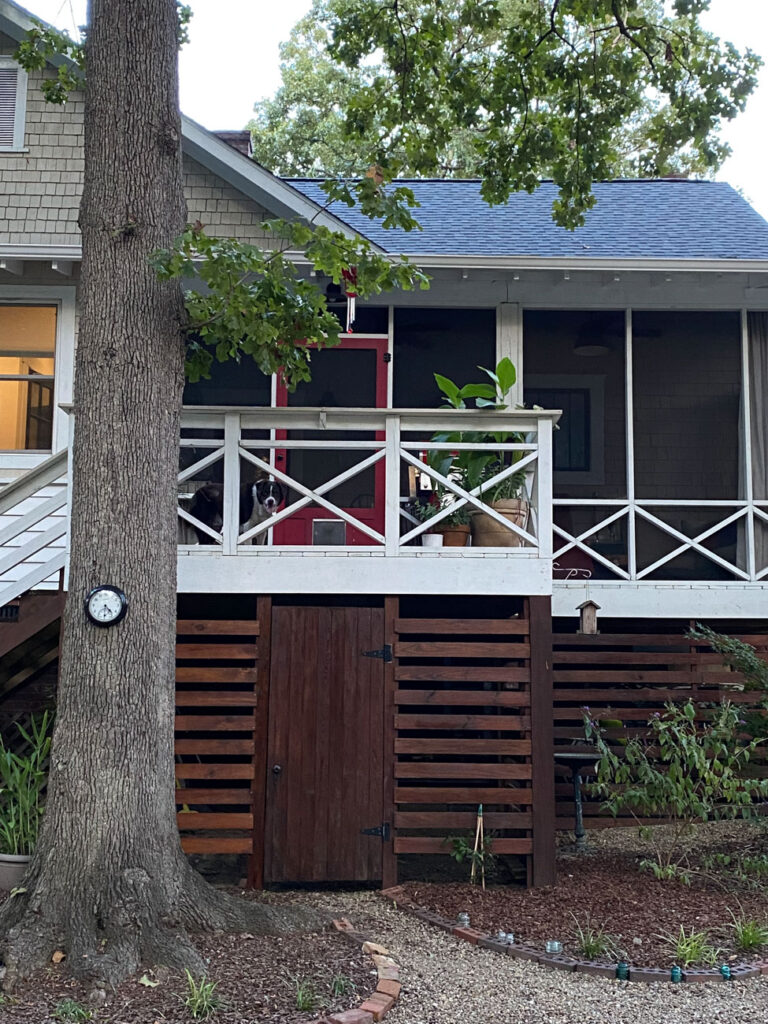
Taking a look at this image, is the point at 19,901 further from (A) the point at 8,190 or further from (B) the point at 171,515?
(A) the point at 8,190

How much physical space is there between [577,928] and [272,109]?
2336 cm

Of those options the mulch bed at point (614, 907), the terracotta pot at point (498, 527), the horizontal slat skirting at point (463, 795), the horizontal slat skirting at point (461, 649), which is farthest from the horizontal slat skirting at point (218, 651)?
the mulch bed at point (614, 907)

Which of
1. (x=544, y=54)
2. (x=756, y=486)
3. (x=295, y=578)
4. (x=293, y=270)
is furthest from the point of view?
(x=756, y=486)

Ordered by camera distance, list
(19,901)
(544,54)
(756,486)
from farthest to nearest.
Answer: (756,486) < (544,54) < (19,901)

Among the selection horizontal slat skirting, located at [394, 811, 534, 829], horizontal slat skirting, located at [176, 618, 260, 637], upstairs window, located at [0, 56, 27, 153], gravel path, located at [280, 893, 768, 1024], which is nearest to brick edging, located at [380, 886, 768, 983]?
gravel path, located at [280, 893, 768, 1024]

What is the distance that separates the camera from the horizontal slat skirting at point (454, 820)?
19.8ft

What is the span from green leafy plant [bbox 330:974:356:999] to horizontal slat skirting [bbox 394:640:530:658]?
2.26m

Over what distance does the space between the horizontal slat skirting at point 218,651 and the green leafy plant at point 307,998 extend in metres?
2.33

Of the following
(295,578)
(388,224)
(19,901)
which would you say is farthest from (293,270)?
(19,901)

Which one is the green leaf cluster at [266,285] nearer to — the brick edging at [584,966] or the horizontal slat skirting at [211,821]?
the horizontal slat skirting at [211,821]

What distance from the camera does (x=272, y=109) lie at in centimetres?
2470

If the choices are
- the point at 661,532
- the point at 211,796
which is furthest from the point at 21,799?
the point at 661,532

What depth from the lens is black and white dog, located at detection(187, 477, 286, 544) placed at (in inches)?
265

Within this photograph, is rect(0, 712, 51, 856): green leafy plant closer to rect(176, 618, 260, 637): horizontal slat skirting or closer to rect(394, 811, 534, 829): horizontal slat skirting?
rect(176, 618, 260, 637): horizontal slat skirting
